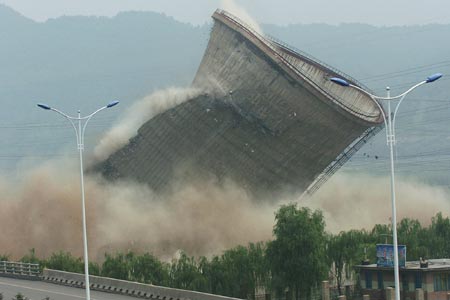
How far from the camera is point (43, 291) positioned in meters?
46.3

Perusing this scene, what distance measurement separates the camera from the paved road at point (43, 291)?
4369 cm

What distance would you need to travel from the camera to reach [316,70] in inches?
2502

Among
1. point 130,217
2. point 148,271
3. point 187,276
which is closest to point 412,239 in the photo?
point 187,276

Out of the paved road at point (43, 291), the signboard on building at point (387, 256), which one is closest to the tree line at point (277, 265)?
the paved road at point (43, 291)

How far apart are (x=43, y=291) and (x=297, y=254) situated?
12.6 metres

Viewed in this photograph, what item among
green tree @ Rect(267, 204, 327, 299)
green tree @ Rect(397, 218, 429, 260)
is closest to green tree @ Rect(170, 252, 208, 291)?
green tree @ Rect(267, 204, 327, 299)

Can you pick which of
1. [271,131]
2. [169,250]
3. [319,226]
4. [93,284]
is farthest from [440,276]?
[169,250]

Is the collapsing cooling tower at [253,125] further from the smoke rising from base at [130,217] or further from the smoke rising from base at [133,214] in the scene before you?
the smoke rising from base at [130,217]

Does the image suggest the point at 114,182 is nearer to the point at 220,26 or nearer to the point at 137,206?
the point at 137,206

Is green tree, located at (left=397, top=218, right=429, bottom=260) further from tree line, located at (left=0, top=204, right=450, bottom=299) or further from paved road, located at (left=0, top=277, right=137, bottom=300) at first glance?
paved road, located at (left=0, top=277, right=137, bottom=300)

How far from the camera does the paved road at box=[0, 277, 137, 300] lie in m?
43.7

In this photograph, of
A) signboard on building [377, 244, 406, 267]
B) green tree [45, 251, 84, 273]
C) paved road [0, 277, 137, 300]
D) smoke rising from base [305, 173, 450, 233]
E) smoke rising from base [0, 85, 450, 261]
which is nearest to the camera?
signboard on building [377, 244, 406, 267]

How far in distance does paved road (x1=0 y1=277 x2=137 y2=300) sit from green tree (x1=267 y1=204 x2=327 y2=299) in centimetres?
893

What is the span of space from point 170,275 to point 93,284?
6022mm
